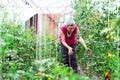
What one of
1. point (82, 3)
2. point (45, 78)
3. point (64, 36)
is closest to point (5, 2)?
point (82, 3)

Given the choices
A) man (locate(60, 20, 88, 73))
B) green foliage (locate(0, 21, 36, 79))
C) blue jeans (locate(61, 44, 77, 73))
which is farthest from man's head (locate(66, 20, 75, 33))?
green foliage (locate(0, 21, 36, 79))

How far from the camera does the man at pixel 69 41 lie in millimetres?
4242

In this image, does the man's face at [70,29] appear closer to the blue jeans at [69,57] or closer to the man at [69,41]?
the man at [69,41]

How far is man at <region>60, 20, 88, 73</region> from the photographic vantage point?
4242 millimetres

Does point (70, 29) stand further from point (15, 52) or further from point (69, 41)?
point (15, 52)

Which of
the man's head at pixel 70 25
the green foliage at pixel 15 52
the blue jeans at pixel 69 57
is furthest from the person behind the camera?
the blue jeans at pixel 69 57

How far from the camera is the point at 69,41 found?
452 centimetres

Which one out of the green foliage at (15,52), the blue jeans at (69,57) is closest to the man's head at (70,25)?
the blue jeans at (69,57)

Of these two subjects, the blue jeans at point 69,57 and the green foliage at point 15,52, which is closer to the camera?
the green foliage at point 15,52

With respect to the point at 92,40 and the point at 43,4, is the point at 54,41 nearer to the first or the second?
the point at 92,40

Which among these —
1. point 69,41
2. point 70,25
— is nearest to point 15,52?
point 70,25

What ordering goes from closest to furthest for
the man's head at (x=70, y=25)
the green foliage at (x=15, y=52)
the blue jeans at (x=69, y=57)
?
the green foliage at (x=15, y=52) < the man's head at (x=70, y=25) < the blue jeans at (x=69, y=57)

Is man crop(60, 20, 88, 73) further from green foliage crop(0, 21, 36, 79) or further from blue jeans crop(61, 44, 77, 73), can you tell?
green foliage crop(0, 21, 36, 79)

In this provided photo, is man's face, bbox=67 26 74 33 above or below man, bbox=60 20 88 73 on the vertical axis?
above
